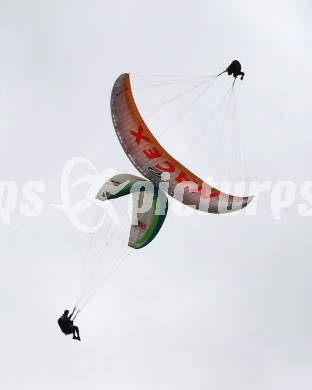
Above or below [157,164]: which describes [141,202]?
below

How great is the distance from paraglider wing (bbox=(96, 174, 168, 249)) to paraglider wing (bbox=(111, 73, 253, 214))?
131 cm

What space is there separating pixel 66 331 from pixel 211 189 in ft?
40.7

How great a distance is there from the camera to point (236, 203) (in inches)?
1476

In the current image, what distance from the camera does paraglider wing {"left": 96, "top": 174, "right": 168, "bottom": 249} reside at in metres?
39.9

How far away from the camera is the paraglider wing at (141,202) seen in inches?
1570

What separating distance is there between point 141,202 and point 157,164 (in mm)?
3834

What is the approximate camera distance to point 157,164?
38375 mm

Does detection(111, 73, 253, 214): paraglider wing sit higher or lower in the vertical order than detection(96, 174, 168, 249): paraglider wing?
higher

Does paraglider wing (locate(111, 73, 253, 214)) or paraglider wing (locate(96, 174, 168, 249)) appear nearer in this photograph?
paraglider wing (locate(111, 73, 253, 214))

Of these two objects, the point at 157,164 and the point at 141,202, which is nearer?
the point at 157,164

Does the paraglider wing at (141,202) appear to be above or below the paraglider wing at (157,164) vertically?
below

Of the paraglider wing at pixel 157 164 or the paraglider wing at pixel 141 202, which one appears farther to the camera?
the paraglider wing at pixel 141 202

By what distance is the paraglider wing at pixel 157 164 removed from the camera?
37750 mm

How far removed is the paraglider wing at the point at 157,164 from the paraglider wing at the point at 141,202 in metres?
1.31
